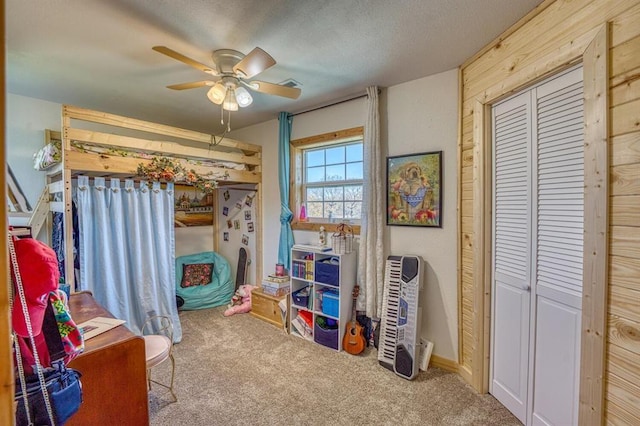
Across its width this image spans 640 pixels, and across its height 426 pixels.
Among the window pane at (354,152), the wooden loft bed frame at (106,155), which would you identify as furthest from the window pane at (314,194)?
the wooden loft bed frame at (106,155)

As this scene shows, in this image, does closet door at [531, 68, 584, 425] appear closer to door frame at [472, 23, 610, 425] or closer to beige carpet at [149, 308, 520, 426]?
door frame at [472, 23, 610, 425]

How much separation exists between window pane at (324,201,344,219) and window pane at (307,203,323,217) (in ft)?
0.31

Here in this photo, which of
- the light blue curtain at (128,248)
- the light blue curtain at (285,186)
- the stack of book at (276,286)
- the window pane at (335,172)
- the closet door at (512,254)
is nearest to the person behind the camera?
the closet door at (512,254)

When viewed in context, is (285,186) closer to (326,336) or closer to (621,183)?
(326,336)

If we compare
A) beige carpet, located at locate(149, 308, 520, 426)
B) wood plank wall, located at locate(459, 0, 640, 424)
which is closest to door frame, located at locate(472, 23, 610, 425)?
wood plank wall, located at locate(459, 0, 640, 424)

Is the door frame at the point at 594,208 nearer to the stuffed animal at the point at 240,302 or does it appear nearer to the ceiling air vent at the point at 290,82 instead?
the ceiling air vent at the point at 290,82

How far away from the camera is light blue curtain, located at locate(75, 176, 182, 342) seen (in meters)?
2.61

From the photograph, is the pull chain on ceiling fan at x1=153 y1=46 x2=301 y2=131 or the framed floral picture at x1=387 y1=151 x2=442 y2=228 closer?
the pull chain on ceiling fan at x1=153 y1=46 x2=301 y2=131

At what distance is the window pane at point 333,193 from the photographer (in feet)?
11.0

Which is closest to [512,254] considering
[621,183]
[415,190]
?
[621,183]

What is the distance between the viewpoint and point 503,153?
6.63 feet

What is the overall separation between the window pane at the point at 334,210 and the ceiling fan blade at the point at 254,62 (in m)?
1.80

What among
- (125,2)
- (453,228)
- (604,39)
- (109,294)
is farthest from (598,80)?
(109,294)

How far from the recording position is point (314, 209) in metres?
3.60
